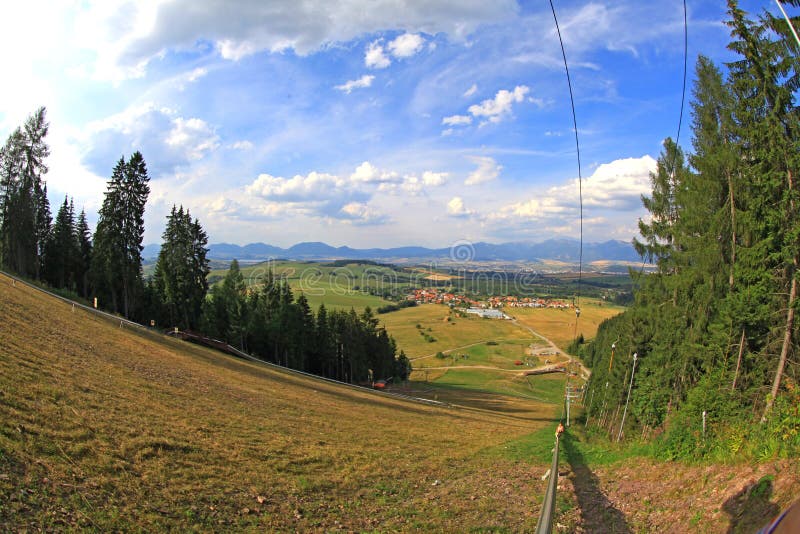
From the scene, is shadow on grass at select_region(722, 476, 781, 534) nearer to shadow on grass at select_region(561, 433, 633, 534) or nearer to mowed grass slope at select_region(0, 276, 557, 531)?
shadow on grass at select_region(561, 433, 633, 534)

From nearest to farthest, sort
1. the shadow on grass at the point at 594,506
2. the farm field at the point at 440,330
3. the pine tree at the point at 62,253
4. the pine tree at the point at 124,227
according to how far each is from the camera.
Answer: the shadow on grass at the point at 594,506
the pine tree at the point at 124,227
the pine tree at the point at 62,253
the farm field at the point at 440,330

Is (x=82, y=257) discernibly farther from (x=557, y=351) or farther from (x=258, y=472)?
(x=557, y=351)

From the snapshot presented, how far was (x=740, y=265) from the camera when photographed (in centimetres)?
1459

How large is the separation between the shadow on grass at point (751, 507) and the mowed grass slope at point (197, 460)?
11.8ft

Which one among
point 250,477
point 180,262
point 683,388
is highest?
point 180,262

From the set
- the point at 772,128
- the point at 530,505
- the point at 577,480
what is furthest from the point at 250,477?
the point at 772,128

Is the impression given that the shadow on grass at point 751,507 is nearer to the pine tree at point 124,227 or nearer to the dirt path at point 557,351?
the pine tree at point 124,227

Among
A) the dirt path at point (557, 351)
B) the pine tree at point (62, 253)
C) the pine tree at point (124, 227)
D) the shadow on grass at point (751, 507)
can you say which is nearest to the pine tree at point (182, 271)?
the pine tree at point (124, 227)

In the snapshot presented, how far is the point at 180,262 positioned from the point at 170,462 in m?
47.1

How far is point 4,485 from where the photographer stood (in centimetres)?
634

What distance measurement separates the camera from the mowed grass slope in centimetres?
718

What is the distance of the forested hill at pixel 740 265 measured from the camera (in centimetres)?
1238

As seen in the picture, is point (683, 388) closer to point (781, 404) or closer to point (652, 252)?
point (652, 252)

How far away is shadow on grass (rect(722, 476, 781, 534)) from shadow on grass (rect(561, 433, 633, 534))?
1.85 metres
